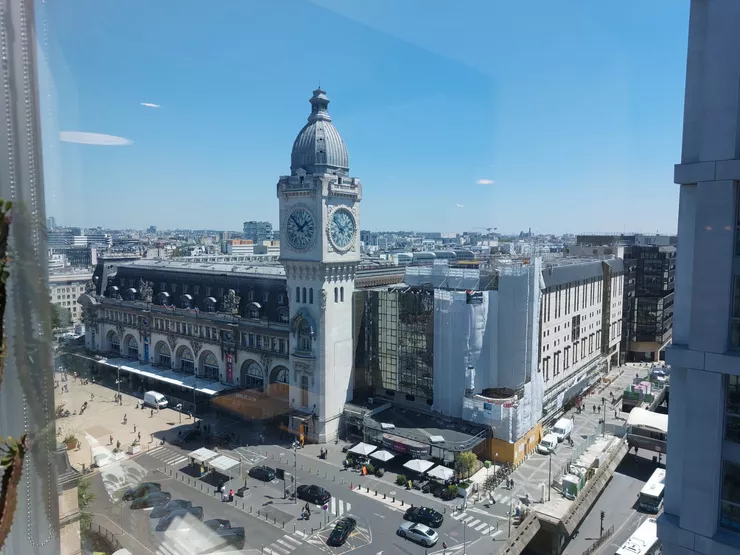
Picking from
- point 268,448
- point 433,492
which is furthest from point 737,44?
point 268,448

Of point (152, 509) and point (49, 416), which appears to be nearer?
point (49, 416)

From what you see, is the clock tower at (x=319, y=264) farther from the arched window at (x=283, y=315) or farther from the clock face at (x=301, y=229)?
the arched window at (x=283, y=315)

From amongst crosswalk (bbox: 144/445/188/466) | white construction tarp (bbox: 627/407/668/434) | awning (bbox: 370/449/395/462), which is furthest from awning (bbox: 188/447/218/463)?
white construction tarp (bbox: 627/407/668/434)

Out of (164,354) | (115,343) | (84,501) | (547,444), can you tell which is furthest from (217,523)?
(164,354)

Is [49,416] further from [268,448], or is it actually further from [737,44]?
[268,448]

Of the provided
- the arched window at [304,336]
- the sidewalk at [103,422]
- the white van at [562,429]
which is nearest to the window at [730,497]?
the sidewalk at [103,422]

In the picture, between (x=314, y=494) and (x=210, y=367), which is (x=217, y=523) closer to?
(x=314, y=494)
